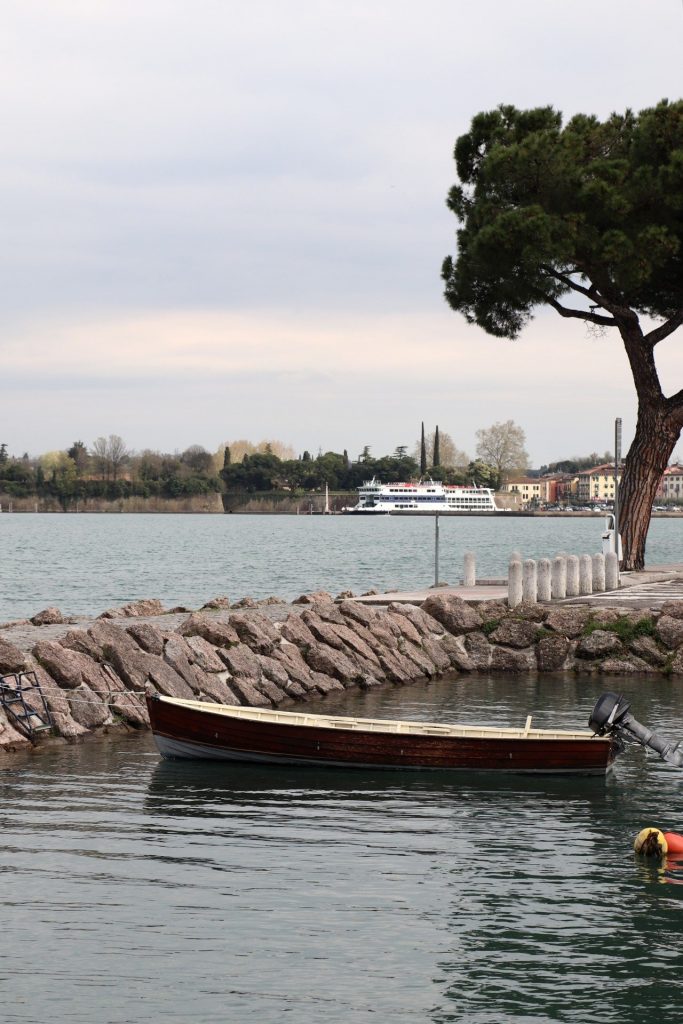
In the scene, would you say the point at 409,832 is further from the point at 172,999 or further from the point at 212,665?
the point at 212,665

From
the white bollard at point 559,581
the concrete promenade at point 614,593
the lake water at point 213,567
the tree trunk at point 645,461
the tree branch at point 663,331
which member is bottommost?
the lake water at point 213,567

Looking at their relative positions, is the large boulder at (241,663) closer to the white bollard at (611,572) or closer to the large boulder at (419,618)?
the large boulder at (419,618)

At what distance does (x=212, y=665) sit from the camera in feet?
74.3

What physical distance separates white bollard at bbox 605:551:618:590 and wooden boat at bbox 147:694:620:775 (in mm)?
18586

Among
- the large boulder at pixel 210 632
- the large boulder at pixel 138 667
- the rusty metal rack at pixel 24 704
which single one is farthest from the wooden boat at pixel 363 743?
the large boulder at pixel 210 632

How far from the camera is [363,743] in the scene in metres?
17.7

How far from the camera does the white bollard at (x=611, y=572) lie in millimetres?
35906

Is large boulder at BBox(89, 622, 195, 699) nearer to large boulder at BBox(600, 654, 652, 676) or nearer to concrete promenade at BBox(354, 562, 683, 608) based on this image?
large boulder at BBox(600, 654, 652, 676)

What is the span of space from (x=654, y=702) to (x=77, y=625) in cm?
1076

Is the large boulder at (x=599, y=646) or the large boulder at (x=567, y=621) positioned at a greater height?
the large boulder at (x=567, y=621)

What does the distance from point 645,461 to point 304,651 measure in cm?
1636

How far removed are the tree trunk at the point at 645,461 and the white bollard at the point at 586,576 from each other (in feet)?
11.8

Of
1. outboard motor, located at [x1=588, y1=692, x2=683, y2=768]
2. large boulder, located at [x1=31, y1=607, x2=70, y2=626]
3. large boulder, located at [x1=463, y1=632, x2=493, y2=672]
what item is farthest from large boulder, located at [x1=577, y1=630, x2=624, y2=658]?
outboard motor, located at [x1=588, y1=692, x2=683, y2=768]

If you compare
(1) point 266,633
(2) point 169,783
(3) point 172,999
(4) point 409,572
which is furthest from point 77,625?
(4) point 409,572
